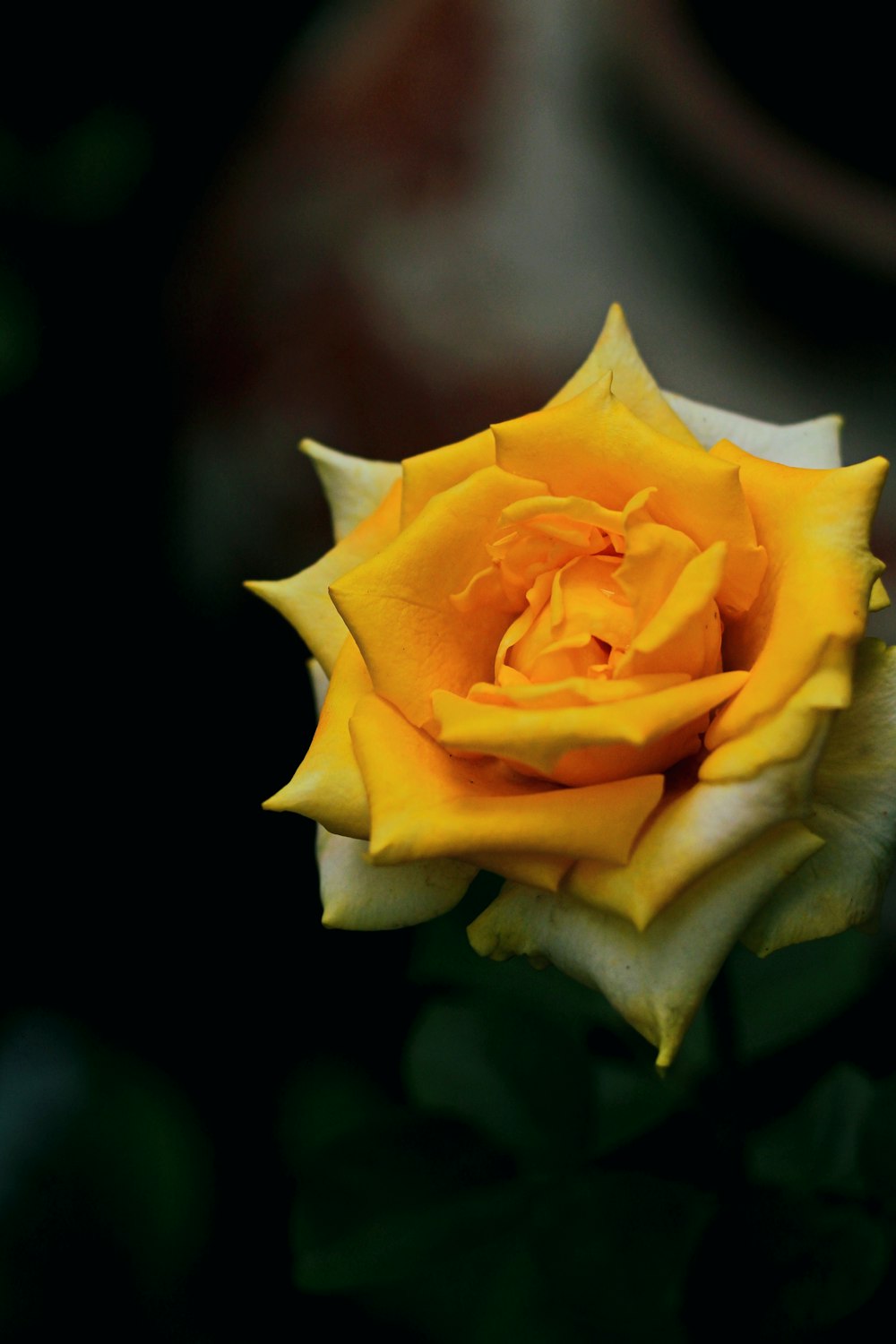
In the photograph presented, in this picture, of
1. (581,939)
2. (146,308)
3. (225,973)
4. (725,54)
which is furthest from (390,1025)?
(725,54)

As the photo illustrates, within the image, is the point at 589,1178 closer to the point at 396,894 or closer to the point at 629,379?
the point at 396,894

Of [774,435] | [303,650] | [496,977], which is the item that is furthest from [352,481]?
[303,650]

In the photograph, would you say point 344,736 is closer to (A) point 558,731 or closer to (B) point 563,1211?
(A) point 558,731

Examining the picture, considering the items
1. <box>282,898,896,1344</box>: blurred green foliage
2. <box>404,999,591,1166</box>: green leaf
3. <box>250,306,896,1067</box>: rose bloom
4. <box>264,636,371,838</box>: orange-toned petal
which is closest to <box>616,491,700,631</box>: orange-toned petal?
<box>250,306,896,1067</box>: rose bloom

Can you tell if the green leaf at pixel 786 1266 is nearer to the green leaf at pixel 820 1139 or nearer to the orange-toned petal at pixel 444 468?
the green leaf at pixel 820 1139

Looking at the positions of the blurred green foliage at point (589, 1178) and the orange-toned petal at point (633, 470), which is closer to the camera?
the orange-toned petal at point (633, 470)

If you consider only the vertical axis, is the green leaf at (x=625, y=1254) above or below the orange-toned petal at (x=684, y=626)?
below

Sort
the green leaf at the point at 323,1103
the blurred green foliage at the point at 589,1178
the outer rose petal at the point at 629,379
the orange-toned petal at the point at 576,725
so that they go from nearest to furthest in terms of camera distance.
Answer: the orange-toned petal at the point at 576,725 → the outer rose petal at the point at 629,379 → the blurred green foliage at the point at 589,1178 → the green leaf at the point at 323,1103

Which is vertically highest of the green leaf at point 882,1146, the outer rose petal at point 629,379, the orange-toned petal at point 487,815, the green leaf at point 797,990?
the outer rose petal at point 629,379

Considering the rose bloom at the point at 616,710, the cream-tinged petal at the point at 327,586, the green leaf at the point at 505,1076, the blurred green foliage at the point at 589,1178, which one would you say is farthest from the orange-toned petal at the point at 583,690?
the green leaf at the point at 505,1076
